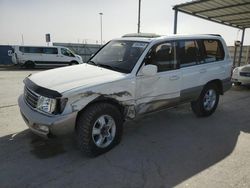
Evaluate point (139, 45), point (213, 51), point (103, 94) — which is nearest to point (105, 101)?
point (103, 94)

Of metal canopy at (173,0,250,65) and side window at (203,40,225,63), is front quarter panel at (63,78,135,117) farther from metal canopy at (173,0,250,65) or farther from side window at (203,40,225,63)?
metal canopy at (173,0,250,65)

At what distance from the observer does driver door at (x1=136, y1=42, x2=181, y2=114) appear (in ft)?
15.0

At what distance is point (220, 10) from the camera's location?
12094mm

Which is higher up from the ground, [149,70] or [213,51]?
[213,51]

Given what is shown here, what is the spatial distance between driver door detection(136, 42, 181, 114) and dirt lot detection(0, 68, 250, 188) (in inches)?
25.8

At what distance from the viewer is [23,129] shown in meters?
5.11

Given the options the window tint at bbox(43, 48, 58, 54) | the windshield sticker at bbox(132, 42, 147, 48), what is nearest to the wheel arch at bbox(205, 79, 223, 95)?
the windshield sticker at bbox(132, 42, 147, 48)

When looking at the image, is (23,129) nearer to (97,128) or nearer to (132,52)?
(97,128)

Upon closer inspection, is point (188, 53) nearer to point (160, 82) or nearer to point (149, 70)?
point (160, 82)

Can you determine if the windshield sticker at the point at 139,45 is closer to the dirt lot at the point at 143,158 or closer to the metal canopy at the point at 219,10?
the dirt lot at the point at 143,158

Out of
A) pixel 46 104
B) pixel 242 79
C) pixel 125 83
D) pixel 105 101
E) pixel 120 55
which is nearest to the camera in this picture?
pixel 46 104

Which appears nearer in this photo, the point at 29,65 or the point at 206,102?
the point at 206,102

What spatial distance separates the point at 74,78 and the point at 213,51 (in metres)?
3.65

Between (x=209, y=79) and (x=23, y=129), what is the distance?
13.8 ft
